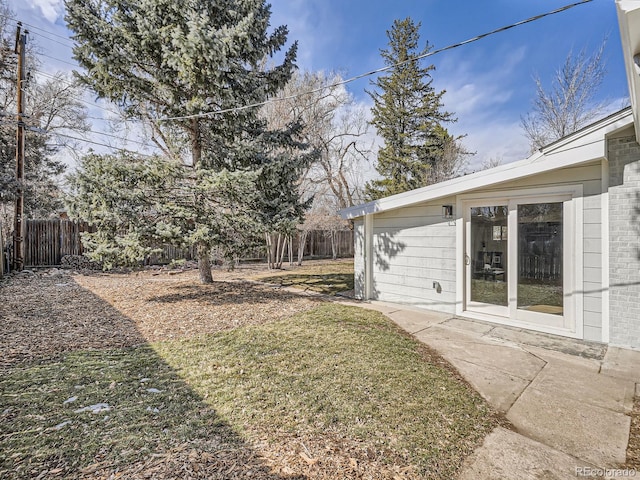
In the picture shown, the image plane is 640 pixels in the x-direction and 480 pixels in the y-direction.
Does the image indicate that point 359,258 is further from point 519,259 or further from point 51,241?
point 51,241

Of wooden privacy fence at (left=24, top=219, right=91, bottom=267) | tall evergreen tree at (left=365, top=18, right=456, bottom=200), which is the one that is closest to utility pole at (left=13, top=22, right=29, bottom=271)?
wooden privacy fence at (left=24, top=219, right=91, bottom=267)

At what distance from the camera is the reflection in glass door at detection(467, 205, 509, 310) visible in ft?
16.6

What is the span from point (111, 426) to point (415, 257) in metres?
5.39

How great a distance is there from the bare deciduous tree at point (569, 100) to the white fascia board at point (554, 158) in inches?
375

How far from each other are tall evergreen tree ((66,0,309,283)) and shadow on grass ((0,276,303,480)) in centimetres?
294

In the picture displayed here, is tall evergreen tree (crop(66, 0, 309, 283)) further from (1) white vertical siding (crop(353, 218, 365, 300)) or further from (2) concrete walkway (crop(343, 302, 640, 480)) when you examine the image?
(2) concrete walkway (crop(343, 302, 640, 480))

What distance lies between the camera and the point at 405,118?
17.5 metres

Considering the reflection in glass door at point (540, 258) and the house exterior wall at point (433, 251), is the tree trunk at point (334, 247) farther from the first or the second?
the reflection in glass door at point (540, 258)

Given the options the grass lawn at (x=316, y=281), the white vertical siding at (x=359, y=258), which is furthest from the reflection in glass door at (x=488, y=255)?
the grass lawn at (x=316, y=281)

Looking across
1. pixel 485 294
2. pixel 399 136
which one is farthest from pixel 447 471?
pixel 399 136

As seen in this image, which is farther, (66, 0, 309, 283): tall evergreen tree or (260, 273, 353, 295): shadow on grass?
(260, 273, 353, 295): shadow on grass

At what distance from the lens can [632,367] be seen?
340cm

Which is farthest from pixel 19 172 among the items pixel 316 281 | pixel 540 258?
pixel 540 258

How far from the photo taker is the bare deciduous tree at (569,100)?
1226 cm
